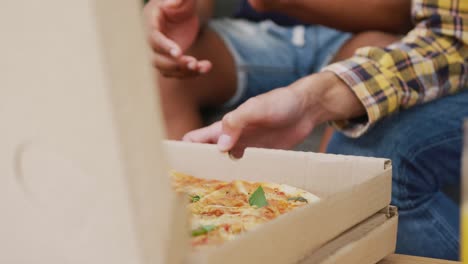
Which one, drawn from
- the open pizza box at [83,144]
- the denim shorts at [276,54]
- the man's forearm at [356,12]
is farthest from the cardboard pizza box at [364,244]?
the denim shorts at [276,54]

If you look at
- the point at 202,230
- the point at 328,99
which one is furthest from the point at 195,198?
the point at 328,99

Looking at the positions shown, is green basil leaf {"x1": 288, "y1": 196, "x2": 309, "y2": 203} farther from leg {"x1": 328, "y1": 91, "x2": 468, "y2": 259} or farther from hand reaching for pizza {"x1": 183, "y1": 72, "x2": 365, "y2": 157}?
leg {"x1": 328, "y1": 91, "x2": 468, "y2": 259}

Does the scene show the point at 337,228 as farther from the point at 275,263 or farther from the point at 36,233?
the point at 36,233

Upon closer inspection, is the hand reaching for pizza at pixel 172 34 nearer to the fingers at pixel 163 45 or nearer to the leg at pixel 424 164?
the fingers at pixel 163 45

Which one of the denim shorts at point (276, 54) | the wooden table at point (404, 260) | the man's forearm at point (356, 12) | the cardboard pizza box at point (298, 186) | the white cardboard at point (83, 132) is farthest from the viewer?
the denim shorts at point (276, 54)

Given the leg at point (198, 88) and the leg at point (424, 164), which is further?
the leg at point (198, 88)

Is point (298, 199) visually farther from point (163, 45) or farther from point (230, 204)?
point (163, 45)

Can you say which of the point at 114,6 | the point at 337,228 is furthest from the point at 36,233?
the point at 337,228
